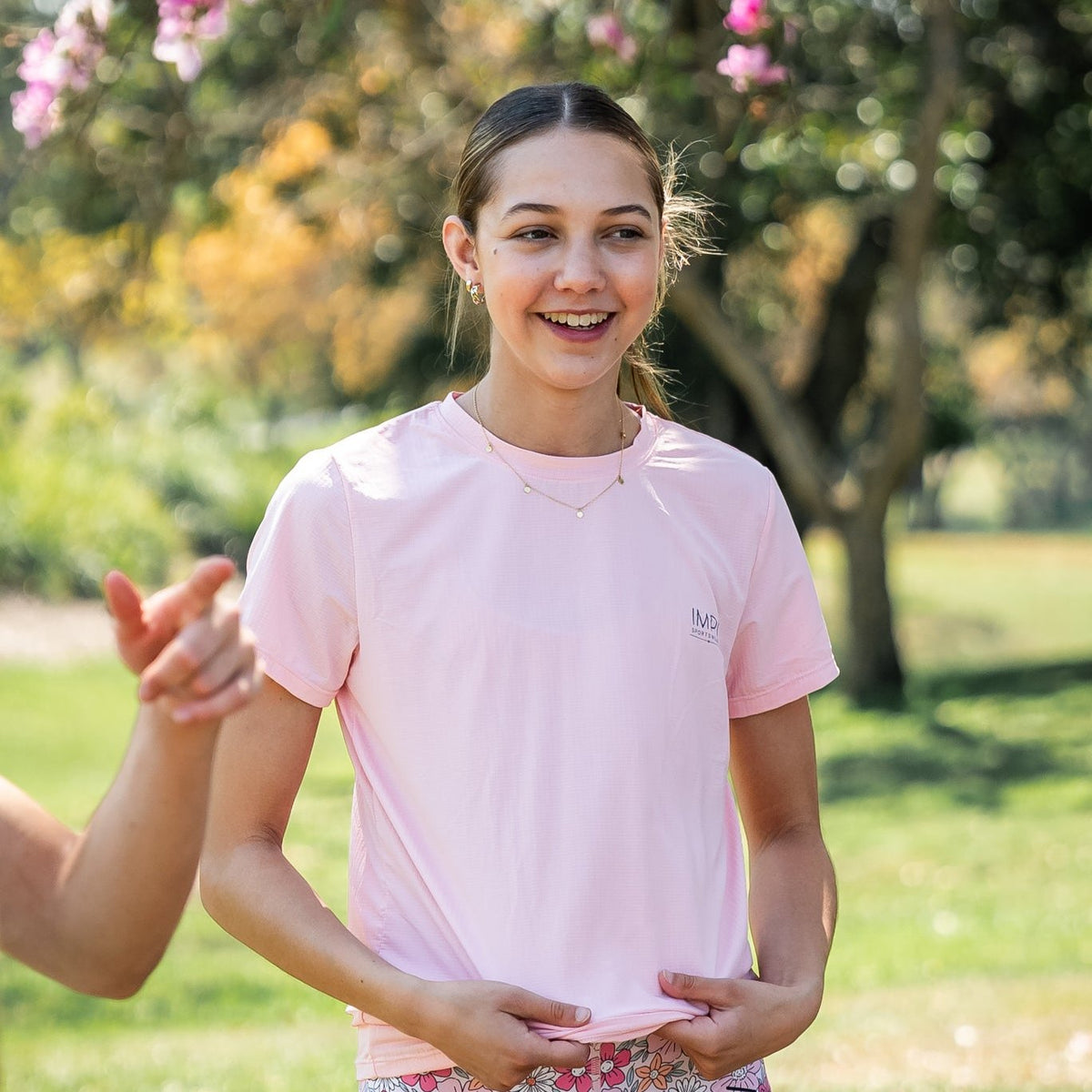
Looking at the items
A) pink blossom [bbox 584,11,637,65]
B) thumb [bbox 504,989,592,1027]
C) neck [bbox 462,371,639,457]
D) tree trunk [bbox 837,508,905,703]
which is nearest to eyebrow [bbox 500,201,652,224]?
neck [bbox 462,371,639,457]

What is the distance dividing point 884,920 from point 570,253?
6.34 meters

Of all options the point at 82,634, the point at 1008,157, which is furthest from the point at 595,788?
the point at 82,634

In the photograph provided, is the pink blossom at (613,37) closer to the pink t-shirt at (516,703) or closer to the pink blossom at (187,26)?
the pink blossom at (187,26)

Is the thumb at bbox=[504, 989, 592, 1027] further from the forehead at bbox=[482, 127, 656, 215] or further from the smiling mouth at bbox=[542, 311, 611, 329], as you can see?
the forehead at bbox=[482, 127, 656, 215]

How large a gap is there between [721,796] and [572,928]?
29cm

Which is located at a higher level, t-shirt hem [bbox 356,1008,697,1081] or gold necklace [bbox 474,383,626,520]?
gold necklace [bbox 474,383,626,520]

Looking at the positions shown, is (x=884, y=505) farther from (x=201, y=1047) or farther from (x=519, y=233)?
(x=519, y=233)

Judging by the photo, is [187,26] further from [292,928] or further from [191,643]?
[191,643]

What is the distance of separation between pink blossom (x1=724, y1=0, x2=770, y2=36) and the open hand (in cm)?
279

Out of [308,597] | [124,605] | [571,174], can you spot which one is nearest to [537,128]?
[571,174]

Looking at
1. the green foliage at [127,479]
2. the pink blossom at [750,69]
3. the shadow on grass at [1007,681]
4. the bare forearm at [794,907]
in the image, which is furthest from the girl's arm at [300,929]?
the green foliage at [127,479]

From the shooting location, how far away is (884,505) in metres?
12.7

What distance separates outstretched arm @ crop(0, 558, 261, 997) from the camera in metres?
1.45

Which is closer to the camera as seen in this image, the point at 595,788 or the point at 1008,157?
the point at 595,788
